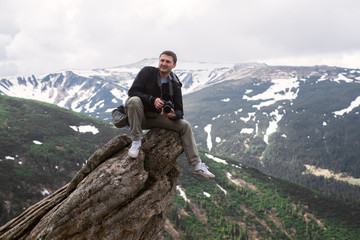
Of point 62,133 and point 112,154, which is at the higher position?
point 112,154

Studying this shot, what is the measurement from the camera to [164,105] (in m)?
13.0

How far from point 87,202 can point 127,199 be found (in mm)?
2040

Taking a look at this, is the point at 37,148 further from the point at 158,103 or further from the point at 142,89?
the point at 158,103

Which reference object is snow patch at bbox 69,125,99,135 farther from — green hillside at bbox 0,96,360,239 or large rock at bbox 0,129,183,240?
large rock at bbox 0,129,183,240

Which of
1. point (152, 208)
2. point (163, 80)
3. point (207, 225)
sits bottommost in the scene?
point (207, 225)

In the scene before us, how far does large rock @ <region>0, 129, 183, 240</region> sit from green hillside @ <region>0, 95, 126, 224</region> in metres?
76.9

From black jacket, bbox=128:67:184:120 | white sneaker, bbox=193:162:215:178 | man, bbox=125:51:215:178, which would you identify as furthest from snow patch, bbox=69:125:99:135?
white sneaker, bbox=193:162:215:178

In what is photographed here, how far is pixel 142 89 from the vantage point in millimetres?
13711

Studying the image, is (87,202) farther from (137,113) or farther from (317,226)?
(317,226)

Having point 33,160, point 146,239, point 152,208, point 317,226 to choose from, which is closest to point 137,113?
point 152,208

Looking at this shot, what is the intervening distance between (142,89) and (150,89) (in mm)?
427

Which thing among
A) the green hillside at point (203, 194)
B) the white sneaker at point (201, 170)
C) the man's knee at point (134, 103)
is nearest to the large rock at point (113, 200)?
the white sneaker at point (201, 170)

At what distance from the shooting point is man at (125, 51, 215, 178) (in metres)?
13.1

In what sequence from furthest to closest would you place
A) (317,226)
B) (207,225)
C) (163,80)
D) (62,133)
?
(62,133) < (317,226) < (207,225) < (163,80)
